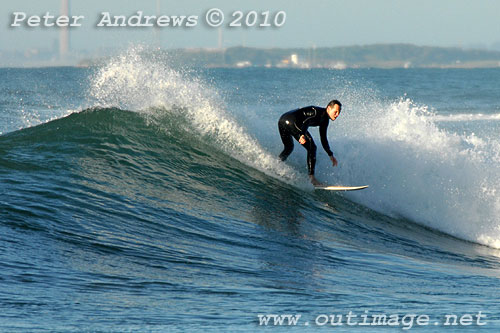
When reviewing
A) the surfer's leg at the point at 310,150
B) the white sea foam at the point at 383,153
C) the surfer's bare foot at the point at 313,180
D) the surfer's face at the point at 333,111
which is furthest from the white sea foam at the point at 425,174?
the surfer's face at the point at 333,111

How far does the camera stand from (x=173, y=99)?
1216cm

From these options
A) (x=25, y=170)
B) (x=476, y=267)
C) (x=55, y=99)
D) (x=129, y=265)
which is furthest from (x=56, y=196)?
(x=55, y=99)

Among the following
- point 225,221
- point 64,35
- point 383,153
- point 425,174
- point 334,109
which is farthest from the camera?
point 64,35

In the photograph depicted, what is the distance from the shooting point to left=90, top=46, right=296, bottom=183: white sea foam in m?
11.1

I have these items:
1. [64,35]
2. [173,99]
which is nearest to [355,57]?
[64,35]

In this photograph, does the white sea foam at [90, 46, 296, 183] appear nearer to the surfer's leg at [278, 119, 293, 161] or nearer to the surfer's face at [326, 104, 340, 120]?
the surfer's leg at [278, 119, 293, 161]

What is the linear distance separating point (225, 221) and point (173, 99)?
4.58m

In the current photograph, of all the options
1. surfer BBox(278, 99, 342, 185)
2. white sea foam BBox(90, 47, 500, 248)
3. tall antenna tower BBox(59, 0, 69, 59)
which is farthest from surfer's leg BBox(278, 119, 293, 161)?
tall antenna tower BBox(59, 0, 69, 59)

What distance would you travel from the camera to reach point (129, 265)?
6.00 metres

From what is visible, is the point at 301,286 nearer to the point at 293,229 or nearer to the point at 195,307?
the point at 195,307

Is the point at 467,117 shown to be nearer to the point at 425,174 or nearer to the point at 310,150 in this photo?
the point at 425,174

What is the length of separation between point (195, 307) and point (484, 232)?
5740 mm

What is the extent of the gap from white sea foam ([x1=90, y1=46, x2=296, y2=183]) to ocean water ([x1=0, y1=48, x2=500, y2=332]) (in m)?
0.03

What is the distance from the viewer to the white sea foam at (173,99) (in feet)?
36.5
